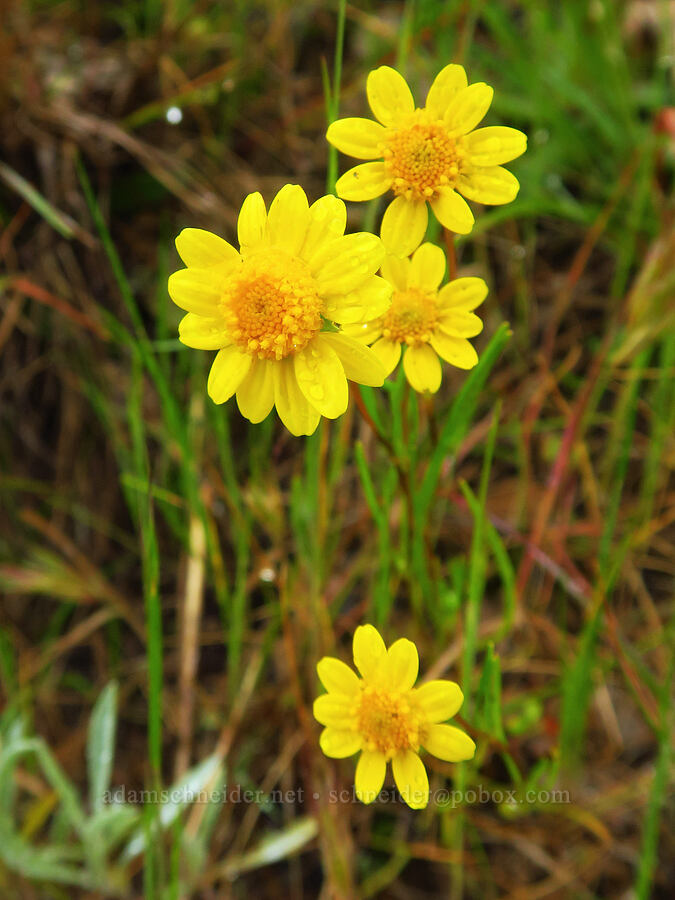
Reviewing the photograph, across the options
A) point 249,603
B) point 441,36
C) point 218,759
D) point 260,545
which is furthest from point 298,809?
point 441,36

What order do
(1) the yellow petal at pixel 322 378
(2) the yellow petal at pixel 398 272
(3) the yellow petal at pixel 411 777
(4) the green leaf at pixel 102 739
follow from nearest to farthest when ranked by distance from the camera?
(1) the yellow petal at pixel 322 378, (3) the yellow petal at pixel 411 777, (2) the yellow petal at pixel 398 272, (4) the green leaf at pixel 102 739

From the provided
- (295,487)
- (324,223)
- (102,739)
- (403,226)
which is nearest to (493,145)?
(403,226)

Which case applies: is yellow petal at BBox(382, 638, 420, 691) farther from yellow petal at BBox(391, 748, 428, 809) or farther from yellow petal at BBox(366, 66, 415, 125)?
yellow petal at BBox(366, 66, 415, 125)

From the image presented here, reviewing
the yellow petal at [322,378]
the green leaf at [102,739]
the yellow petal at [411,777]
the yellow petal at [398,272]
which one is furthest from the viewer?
the green leaf at [102,739]

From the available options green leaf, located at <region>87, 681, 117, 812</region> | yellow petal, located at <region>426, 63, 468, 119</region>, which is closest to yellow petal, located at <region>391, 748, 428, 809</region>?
green leaf, located at <region>87, 681, 117, 812</region>

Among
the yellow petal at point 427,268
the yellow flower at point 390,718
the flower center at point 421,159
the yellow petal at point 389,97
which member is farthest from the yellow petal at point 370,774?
the yellow petal at point 389,97

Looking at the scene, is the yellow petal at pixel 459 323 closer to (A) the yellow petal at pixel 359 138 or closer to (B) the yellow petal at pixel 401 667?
(A) the yellow petal at pixel 359 138

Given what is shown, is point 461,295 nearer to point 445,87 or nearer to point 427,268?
point 427,268
